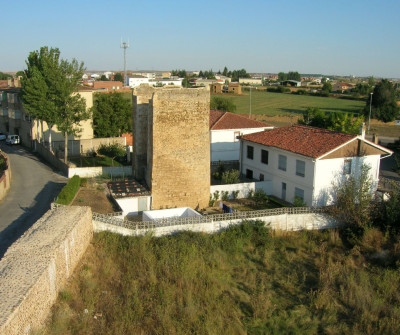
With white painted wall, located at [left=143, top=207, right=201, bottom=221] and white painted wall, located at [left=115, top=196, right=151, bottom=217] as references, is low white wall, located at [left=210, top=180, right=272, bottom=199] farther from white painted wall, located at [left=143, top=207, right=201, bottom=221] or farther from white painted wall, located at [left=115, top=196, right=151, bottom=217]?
white painted wall, located at [left=115, top=196, right=151, bottom=217]

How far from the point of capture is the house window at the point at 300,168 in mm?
23359

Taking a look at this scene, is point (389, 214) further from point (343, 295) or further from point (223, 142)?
point (223, 142)

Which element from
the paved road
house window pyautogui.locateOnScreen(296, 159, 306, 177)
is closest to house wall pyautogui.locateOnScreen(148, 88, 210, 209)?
house window pyautogui.locateOnScreen(296, 159, 306, 177)

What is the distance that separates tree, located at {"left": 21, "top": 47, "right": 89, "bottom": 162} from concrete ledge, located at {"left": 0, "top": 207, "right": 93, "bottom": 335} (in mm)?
11729

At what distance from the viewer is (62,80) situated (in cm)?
2692

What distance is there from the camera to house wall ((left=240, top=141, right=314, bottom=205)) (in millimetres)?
23038

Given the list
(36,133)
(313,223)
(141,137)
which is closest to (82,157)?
(36,133)

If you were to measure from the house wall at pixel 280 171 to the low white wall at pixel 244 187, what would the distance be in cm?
36

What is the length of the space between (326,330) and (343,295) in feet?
7.59

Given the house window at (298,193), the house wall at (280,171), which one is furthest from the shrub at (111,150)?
the house window at (298,193)

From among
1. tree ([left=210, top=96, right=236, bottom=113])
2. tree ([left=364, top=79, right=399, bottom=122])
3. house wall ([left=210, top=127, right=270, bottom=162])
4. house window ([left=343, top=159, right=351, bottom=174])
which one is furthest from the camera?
tree ([left=364, top=79, right=399, bottom=122])

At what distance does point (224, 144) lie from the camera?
3256cm

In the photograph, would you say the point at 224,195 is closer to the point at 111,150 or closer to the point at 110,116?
the point at 111,150

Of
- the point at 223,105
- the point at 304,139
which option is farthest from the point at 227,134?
the point at 223,105
